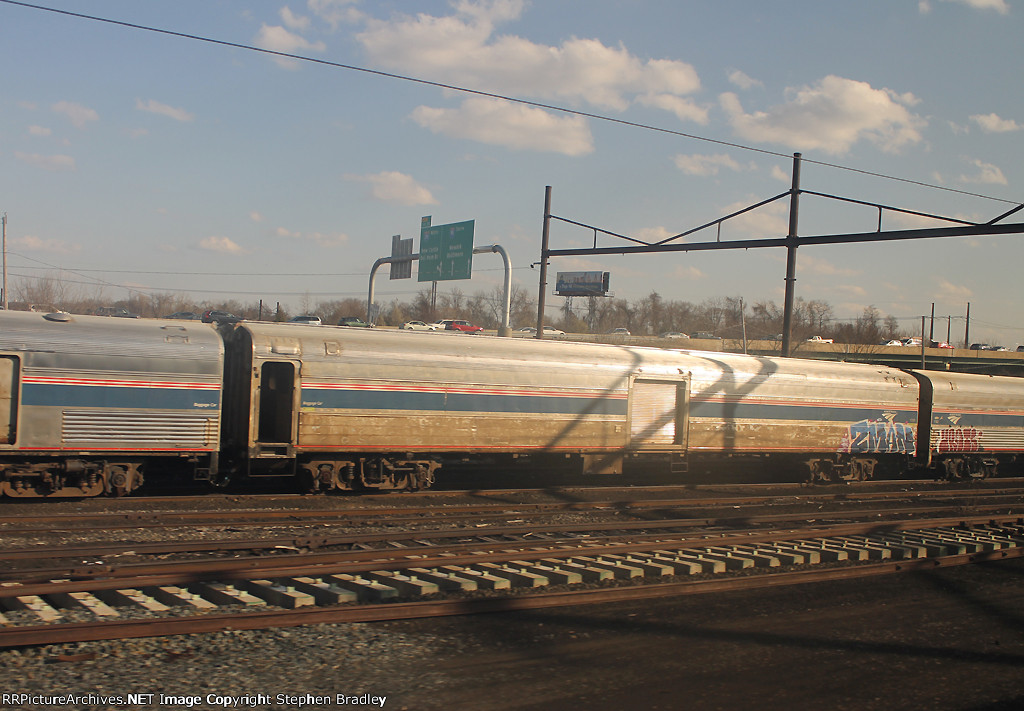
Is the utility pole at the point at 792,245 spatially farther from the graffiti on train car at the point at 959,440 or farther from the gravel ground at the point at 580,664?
the gravel ground at the point at 580,664

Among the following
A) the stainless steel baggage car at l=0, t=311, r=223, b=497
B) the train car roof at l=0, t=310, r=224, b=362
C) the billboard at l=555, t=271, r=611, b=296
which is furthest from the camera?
the billboard at l=555, t=271, r=611, b=296

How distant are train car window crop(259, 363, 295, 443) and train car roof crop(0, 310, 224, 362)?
0.98 m

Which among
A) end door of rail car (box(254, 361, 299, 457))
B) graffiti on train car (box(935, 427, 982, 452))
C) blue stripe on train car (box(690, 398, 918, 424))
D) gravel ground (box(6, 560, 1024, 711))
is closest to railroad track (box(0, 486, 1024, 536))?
end door of rail car (box(254, 361, 299, 457))

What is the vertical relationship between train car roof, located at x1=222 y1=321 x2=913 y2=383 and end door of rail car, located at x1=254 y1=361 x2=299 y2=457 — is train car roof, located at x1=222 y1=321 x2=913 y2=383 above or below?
above

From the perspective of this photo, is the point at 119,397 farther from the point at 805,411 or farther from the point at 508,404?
the point at 805,411

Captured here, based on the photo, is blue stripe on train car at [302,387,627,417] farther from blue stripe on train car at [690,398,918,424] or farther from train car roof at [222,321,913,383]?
blue stripe on train car at [690,398,918,424]

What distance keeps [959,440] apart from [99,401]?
74.0 feet

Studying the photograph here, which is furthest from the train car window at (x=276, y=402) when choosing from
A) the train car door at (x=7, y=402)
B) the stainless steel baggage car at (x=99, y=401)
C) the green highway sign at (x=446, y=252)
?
the green highway sign at (x=446, y=252)

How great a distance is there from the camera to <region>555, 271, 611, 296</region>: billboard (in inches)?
2042

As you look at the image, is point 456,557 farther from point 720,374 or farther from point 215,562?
point 720,374

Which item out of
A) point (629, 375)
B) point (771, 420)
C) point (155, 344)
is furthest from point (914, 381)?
point (155, 344)

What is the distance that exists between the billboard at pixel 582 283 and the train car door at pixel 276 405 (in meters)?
37.4

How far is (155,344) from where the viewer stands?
44.8ft

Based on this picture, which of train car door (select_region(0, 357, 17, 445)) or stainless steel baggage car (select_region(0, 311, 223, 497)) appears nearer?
train car door (select_region(0, 357, 17, 445))
